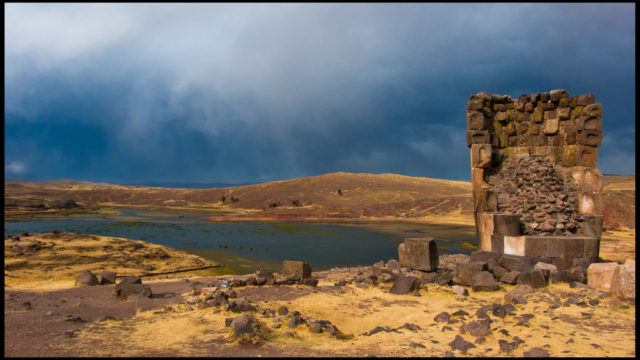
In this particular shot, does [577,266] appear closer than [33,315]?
No

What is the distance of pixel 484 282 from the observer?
29.9ft

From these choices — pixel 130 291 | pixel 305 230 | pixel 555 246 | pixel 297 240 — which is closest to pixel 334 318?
pixel 130 291

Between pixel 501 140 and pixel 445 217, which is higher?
pixel 501 140

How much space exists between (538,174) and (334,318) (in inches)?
324

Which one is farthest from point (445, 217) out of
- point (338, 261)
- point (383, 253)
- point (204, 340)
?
point (204, 340)

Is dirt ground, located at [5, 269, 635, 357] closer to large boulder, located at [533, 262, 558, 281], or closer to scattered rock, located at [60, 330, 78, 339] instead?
scattered rock, located at [60, 330, 78, 339]

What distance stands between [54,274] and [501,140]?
621 inches

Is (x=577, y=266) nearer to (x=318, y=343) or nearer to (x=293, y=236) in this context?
(x=318, y=343)

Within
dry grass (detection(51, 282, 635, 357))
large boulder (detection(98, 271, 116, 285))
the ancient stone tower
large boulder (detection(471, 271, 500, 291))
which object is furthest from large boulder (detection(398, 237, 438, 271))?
large boulder (detection(98, 271, 116, 285))

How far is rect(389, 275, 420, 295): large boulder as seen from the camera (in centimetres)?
948

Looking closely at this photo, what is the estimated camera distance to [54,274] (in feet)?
44.0

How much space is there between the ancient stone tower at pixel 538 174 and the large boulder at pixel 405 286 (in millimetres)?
3290

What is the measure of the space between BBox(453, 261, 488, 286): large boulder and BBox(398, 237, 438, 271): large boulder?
161cm

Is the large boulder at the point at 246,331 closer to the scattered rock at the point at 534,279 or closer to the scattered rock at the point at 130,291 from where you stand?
the scattered rock at the point at 130,291
